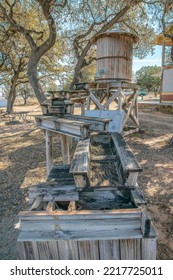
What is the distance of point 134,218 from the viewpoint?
174 cm

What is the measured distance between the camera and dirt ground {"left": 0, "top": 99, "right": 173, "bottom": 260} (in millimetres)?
3143

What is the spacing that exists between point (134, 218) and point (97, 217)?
12.2 inches

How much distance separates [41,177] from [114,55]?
16.7 ft

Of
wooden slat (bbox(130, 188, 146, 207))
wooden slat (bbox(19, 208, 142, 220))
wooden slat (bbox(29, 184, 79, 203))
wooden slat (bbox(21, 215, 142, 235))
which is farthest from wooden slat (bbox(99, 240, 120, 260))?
wooden slat (bbox(29, 184, 79, 203))

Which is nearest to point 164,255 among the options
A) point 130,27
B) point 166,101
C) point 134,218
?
point 134,218

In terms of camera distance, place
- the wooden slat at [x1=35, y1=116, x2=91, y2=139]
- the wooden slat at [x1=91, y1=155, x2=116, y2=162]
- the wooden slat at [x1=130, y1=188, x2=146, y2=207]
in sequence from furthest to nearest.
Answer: the wooden slat at [x1=91, y1=155, x2=116, y2=162], the wooden slat at [x1=35, y1=116, x2=91, y2=139], the wooden slat at [x1=130, y1=188, x2=146, y2=207]

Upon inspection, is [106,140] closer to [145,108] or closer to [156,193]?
A: [156,193]

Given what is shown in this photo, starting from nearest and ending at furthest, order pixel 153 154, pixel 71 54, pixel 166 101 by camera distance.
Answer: pixel 153 154 → pixel 71 54 → pixel 166 101

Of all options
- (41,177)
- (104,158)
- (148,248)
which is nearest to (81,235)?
(148,248)

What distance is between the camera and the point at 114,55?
7.58 meters

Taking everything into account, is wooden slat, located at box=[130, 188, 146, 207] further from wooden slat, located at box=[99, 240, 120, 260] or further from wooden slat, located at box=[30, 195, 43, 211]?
wooden slat, located at box=[30, 195, 43, 211]

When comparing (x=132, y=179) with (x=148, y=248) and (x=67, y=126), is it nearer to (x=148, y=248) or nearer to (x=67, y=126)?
(x=148, y=248)

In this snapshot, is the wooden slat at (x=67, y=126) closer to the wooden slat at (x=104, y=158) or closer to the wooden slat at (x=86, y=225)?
the wooden slat at (x=104, y=158)

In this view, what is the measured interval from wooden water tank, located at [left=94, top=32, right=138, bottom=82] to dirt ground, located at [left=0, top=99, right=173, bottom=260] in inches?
105
